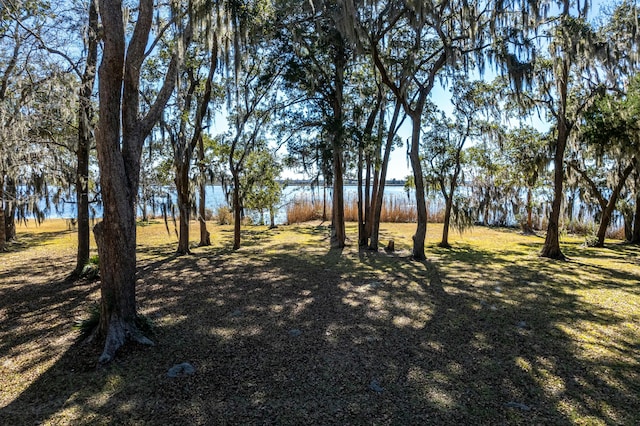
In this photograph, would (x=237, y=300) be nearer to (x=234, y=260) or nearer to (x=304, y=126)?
(x=234, y=260)

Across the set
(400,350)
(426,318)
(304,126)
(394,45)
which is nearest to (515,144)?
(394,45)

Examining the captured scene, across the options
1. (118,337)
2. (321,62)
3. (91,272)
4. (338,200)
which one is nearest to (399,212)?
(338,200)

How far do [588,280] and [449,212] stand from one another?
4.59 meters

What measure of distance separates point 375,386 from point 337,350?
28.5 inches

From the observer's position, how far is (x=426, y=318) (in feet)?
15.2

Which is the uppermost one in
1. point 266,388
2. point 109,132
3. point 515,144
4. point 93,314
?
point 515,144

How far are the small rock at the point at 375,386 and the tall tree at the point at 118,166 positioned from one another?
2.22 metres

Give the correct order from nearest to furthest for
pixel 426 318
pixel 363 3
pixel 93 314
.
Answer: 1. pixel 93 314
2. pixel 426 318
3. pixel 363 3

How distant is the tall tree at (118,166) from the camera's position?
3.50m

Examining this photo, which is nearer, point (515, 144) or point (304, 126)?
point (304, 126)

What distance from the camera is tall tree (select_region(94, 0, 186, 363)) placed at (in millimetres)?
3504

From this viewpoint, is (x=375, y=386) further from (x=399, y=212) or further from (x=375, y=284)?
(x=399, y=212)

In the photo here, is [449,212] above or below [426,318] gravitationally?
above

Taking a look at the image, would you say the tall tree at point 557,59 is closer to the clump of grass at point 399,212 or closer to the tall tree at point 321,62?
the tall tree at point 321,62
